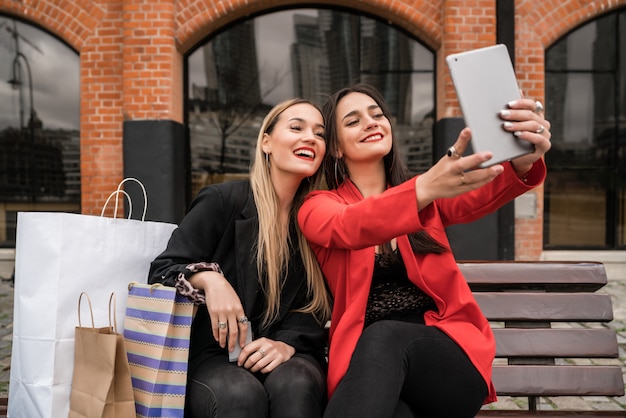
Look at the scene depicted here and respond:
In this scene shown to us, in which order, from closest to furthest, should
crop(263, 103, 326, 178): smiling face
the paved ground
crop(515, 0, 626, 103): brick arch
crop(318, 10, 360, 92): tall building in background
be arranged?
crop(263, 103, 326, 178): smiling face, the paved ground, crop(515, 0, 626, 103): brick arch, crop(318, 10, 360, 92): tall building in background

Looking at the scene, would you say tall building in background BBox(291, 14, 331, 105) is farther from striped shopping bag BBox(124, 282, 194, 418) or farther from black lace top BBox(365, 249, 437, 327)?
striped shopping bag BBox(124, 282, 194, 418)

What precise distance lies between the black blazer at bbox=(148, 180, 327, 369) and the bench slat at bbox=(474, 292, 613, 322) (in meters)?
0.85

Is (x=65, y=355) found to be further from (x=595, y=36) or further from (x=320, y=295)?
(x=595, y=36)

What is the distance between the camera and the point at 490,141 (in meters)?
1.67

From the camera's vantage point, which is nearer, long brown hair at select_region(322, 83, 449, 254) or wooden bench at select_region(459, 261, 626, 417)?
long brown hair at select_region(322, 83, 449, 254)

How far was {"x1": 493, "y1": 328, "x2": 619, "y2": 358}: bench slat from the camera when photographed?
2559mm

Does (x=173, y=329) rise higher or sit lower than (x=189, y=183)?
lower

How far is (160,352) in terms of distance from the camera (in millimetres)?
1925

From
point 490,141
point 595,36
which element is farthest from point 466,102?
point 595,36

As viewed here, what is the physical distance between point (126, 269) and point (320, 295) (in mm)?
770

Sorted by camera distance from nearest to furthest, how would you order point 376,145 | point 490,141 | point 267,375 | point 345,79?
point 490,141 → point 267,375 → point 376,145 → point 345,79

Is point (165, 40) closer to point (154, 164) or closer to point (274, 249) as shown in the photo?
point (154, 164)

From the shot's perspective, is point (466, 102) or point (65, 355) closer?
point (466, 102)

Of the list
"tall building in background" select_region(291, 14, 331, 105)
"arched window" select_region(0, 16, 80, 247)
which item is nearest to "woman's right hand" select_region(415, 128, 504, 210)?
"tall building in background" select_region(291, 14, 331, 105)
